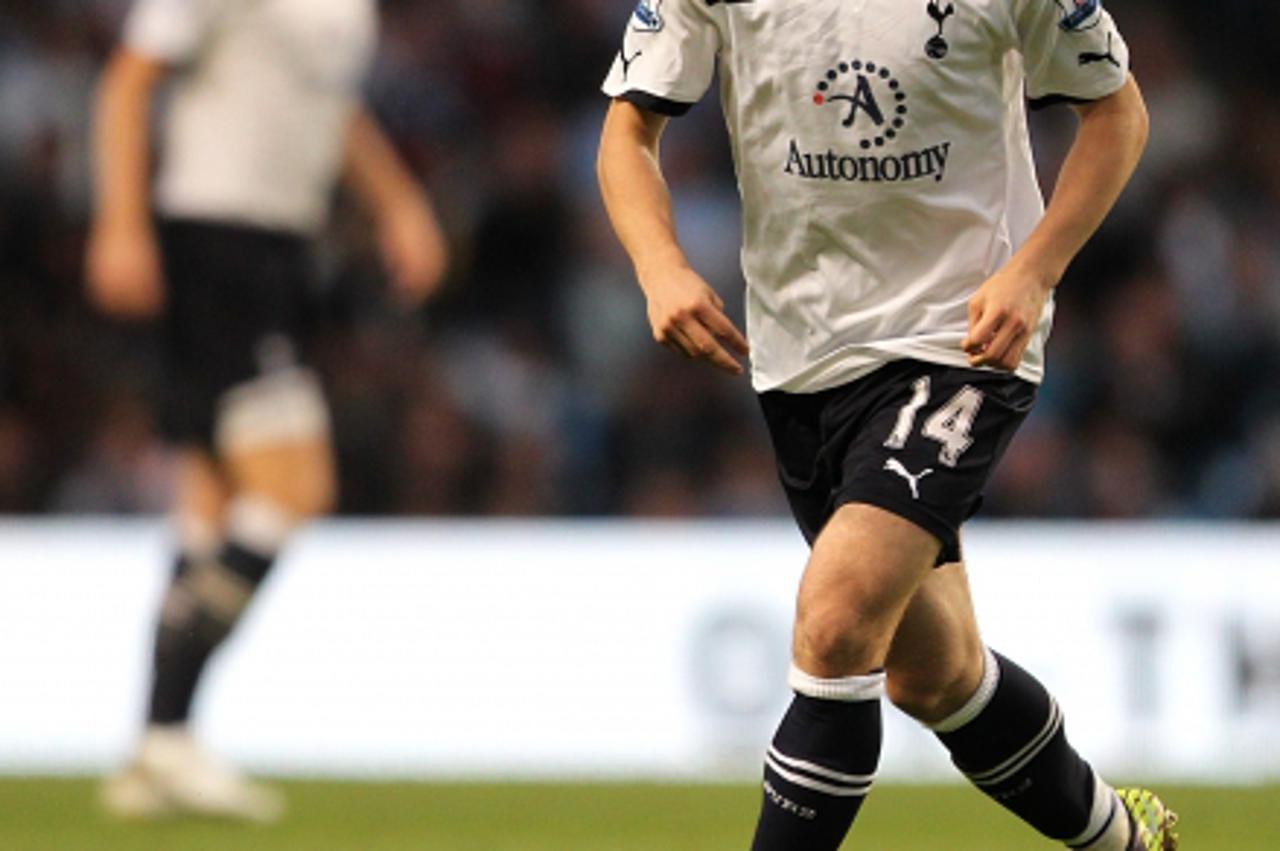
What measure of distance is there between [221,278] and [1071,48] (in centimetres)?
320

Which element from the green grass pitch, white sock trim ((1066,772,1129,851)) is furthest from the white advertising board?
white sock trim ((1066,772,1129,851))

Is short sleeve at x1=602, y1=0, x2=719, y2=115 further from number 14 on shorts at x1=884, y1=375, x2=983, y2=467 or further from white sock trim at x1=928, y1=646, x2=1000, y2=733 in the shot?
white sock trim at x1=928, y1=646, x2=1000, y2=733

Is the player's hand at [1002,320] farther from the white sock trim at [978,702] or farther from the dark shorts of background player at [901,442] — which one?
the white sock trim at [978,702]

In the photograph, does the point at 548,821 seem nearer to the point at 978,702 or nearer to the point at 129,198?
the point at 129,198

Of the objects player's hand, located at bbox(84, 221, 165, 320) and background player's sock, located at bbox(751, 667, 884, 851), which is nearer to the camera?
background player's sock, located at bbox(751, 667, 884, 851)

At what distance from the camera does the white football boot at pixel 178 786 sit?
6473 millimetres

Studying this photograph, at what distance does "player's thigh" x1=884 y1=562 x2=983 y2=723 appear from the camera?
4254mm

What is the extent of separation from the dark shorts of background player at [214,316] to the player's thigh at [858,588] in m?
3.08

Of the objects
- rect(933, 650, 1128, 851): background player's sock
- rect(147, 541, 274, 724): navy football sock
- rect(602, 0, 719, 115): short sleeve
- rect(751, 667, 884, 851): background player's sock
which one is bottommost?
rect(147, 541, 274, 724): navy football sock

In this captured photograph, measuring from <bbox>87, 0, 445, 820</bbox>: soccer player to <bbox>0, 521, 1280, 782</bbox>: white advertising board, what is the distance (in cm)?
178

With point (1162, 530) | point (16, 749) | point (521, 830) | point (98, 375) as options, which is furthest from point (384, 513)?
point (521, 830)

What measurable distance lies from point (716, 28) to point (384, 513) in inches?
265

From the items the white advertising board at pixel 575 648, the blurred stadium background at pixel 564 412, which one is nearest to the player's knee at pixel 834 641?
the blurred stadium background at pixel 564 412

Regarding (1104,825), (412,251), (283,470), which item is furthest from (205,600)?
(1104,825)
